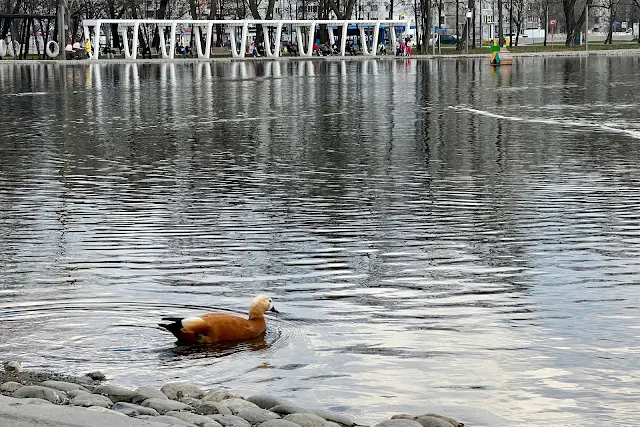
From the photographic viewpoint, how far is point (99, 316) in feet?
33.8

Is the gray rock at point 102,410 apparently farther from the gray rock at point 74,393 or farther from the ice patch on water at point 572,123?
the ice patch on water at point 572,123

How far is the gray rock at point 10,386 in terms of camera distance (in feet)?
25.3

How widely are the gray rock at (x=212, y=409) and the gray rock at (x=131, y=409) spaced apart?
30 centimetres

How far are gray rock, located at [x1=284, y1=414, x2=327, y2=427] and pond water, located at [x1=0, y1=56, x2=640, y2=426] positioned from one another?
0.63 m

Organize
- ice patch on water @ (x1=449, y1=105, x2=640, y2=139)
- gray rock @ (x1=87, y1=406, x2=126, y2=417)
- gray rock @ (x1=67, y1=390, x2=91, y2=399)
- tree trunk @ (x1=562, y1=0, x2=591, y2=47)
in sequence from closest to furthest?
gray rock @ (x1=87, y1=406, x2=126, y2=417)
gray rock @ (x1=67, y1=390, x2=91, y2=399)
ice patch on water @ (x1=449, y1=105, x2=640, y2=139)
tree trunk @ (x1=562, y1=0, x2=591, y2=47)

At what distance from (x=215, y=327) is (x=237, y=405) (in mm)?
1873

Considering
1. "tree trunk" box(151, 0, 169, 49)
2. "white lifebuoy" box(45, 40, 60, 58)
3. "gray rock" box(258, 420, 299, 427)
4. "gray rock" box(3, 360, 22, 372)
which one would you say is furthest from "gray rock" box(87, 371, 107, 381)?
"tree trunk" box(151, 0, 169, 49)

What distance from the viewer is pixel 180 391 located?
26.2ft

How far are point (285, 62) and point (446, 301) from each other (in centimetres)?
6885

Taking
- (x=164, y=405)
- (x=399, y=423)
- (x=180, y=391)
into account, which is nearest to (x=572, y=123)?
(x=180, y=391)

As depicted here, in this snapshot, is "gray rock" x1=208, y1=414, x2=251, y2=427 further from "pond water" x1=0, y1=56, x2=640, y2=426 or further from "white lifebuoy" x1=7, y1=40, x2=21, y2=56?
"white lifebuoy" x1=7, y1=40, x2=21, y2=56

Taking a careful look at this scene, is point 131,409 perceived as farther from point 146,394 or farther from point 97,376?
point 97,376

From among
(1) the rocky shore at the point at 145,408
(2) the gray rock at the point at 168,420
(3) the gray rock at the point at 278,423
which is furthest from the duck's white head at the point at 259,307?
(2) the gray rock at the point at 168,420

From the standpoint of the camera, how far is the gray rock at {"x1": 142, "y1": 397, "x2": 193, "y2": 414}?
7.35 m
